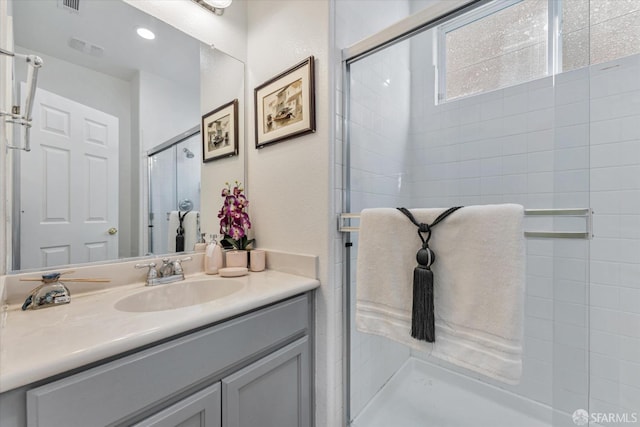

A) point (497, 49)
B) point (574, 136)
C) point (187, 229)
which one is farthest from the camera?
point (497, 49)

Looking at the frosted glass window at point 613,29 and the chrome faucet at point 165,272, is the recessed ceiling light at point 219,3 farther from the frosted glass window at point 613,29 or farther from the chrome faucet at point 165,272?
the frosted glass window at point 613,29

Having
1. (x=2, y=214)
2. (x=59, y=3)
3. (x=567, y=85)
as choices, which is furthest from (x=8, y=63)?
(x=567, y=85)

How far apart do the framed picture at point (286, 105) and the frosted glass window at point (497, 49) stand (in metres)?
0.96

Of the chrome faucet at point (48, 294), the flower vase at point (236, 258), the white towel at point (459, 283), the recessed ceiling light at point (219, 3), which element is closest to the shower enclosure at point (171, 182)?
the flower vase at point (236, 258)

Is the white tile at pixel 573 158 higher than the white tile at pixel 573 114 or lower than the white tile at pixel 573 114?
lower

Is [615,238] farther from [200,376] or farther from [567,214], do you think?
[200,376]

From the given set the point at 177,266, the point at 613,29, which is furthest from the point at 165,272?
the point at 613,29

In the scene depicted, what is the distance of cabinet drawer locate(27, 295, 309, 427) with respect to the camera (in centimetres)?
51

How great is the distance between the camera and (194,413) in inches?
27.9

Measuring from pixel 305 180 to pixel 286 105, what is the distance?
0.39 meters

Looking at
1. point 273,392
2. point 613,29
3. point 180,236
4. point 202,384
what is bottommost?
point 273,392

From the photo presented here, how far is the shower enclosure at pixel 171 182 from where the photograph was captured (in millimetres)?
1173

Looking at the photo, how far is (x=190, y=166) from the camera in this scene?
4.35 feet

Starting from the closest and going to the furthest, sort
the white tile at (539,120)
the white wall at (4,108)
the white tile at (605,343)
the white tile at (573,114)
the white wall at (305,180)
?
1. the white wall at (4,108)
2. the white tile at (573,114)
3. the white wall at (305,180)
4. the white tile at (605,343)
5. the white tile at (539,120)
